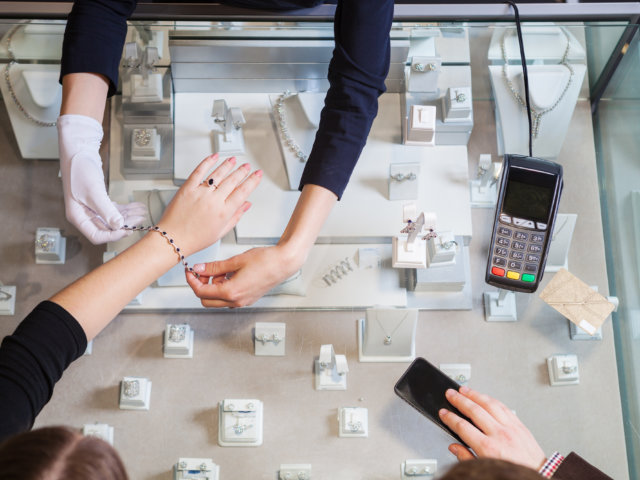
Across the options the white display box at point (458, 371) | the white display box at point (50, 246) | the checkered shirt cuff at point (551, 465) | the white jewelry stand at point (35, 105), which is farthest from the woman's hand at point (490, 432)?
the white jewelry stand at point (35, 105)

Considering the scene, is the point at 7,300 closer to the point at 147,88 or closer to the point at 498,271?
the point at 147,88

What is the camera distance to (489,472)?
20.4 inches

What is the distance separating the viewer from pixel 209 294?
3.08ft

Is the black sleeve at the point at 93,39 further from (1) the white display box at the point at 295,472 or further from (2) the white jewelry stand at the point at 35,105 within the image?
(1) the white display box at the point at 295,472

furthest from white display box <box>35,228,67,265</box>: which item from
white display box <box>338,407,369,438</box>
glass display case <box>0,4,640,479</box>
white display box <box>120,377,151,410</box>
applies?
white display box <box>338,407,369,438</box>

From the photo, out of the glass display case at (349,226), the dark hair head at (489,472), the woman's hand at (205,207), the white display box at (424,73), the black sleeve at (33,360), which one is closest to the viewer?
the dark hair head at (489,472)

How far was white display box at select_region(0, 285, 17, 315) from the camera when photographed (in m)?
1.10

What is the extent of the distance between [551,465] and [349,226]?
19.4 inches

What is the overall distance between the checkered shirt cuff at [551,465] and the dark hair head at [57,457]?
59cm

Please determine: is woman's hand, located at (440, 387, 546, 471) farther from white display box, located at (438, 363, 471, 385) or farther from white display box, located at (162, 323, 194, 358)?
white display box, located at (162, 323, 194, 358)

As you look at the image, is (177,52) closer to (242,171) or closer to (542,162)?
(242,171)

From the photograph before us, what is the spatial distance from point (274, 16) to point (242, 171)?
1.11 ft

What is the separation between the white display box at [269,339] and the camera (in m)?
1.07

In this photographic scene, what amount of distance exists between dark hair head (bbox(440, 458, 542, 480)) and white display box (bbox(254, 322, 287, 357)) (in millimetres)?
570
